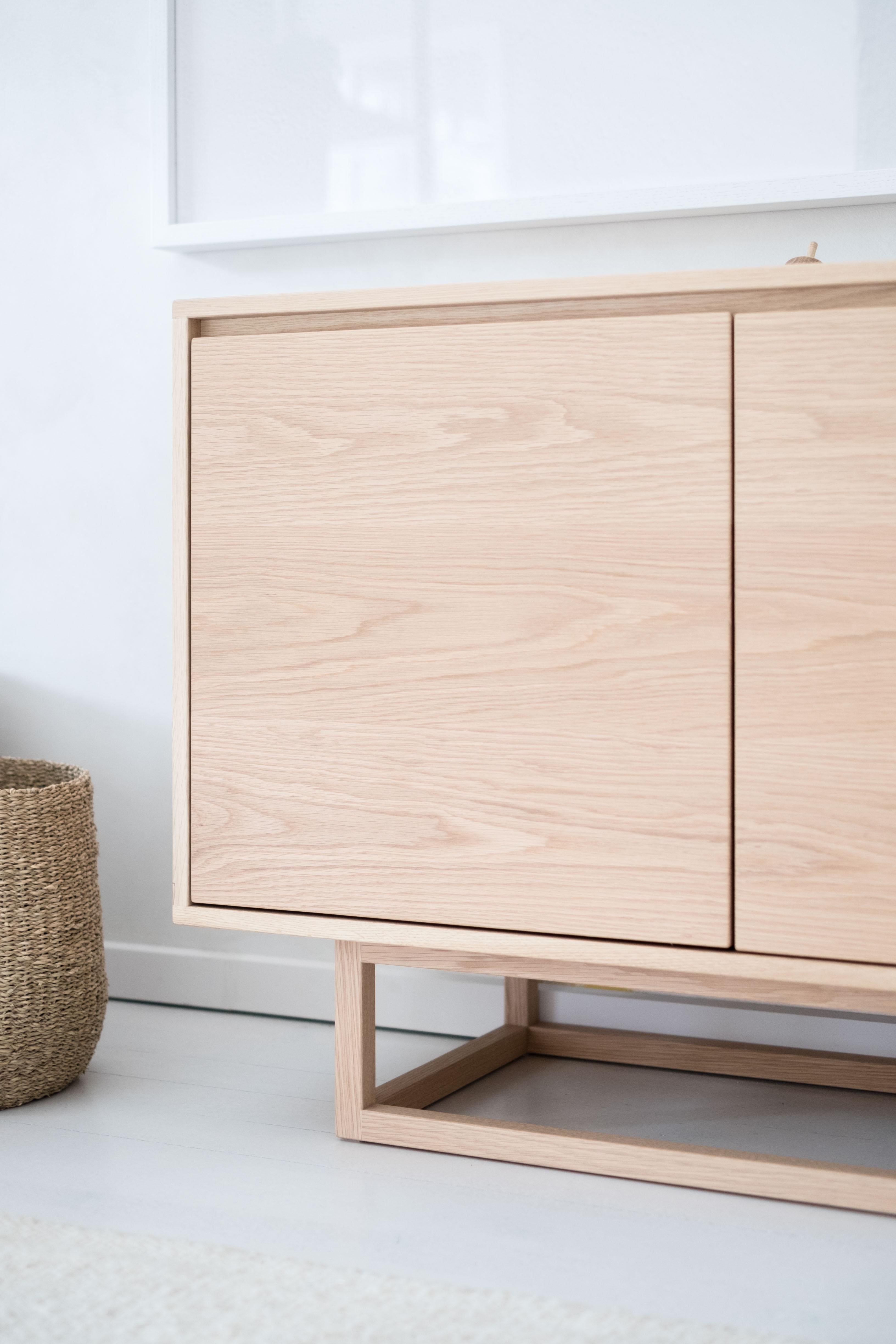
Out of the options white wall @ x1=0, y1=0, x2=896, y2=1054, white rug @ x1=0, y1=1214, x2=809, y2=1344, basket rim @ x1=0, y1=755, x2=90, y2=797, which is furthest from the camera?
white wall @ x1=0, y1=0, x2=896, y2=1054

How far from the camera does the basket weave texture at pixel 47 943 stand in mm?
1219

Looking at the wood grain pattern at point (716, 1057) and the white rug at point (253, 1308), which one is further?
the wood grain pattern at point (716, 1057)

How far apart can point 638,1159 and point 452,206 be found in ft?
3.28

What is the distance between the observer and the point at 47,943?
1.25m

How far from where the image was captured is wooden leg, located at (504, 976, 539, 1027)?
Result: 1421 millimetres

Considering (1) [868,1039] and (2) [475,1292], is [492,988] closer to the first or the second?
(1) [868,1039]

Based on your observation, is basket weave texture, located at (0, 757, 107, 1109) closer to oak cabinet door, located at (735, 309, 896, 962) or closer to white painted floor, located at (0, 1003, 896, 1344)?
white painted floor, located at (0, 1003, 896, 1344)

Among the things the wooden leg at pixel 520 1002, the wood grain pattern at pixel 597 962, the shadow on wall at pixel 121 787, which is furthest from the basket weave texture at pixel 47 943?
the wooden leg at pixel 520 1002

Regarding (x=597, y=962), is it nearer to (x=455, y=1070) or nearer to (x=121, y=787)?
(x=455, y=1070)

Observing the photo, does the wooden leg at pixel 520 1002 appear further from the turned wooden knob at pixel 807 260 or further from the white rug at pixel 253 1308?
the turned wooden knob at pixel 807 260

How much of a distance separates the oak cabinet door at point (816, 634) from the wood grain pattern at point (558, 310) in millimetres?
24

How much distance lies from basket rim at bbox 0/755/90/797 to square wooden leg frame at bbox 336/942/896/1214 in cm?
35

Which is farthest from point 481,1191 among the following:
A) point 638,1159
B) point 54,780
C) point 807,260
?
point 807,260

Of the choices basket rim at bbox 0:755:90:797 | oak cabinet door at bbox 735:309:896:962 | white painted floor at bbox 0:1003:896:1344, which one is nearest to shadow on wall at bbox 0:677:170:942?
Answer: basket rim at bbox 0:755:90:797
